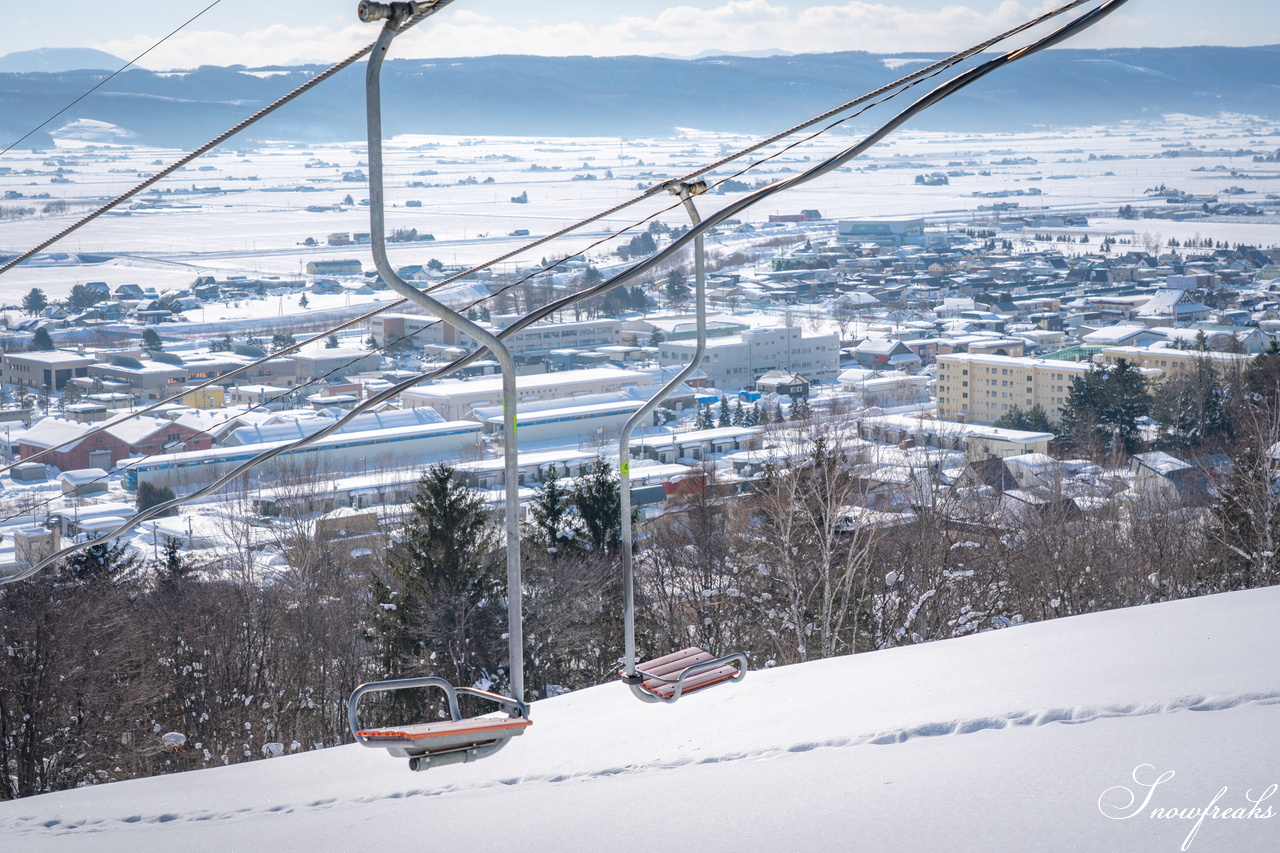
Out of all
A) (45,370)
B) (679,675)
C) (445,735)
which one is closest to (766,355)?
(45,370)

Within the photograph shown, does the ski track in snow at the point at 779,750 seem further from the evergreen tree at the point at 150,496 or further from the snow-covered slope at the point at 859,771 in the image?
the evergreen tree at the point at 150,496

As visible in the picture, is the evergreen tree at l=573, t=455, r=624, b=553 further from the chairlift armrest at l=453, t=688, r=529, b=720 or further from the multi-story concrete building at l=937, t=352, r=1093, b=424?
the multi-story concrete building at l=937, t=352, r=1093, b=424

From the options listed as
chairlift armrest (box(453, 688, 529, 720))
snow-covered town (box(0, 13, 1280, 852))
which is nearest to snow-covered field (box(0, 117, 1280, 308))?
snow-covered town (box(0, 13, 1280, 852))

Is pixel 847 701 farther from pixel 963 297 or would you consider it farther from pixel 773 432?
pixel 963 297

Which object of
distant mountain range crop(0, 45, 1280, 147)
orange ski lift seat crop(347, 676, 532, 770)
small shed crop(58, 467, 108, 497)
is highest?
distant mountain range crop(0, 45, 1280, 147)

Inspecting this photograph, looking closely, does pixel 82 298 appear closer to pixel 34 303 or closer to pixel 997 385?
pixel 34 303

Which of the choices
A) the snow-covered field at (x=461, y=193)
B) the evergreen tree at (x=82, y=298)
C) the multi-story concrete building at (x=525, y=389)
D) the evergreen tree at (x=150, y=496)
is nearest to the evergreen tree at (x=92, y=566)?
the evergreen tree at (x=150, y=496)
